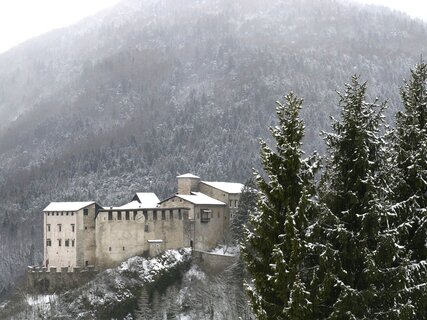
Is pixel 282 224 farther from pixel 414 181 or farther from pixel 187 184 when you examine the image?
pixel 187 184

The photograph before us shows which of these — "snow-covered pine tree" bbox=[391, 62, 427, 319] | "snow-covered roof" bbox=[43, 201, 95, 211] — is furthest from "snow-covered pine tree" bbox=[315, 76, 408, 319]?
"snow-covered roof" bbox=[43, 201, 95, 211]

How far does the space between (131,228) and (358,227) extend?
255 feet

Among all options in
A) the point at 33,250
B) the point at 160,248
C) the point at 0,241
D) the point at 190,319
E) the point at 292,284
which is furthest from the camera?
the point at 0,241

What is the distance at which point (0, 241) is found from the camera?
198000 mm

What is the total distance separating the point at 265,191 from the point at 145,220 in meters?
76.2

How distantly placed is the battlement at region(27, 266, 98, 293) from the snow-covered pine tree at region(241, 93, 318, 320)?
7863 centimetres

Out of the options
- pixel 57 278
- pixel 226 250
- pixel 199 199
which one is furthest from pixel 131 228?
pixel 226 250

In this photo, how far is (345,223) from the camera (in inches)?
987

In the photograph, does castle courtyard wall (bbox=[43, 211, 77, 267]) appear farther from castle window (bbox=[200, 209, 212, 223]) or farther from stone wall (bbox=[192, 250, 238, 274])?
castle window (bbox=[200, 209, 212, 223])

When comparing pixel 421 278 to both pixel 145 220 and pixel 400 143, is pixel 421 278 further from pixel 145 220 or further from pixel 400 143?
pixel 145 220

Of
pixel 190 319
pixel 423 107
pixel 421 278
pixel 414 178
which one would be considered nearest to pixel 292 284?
pixel 421 278

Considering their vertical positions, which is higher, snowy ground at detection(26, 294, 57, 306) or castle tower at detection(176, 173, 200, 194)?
castle tower at detection(176, 173, 200, 194)

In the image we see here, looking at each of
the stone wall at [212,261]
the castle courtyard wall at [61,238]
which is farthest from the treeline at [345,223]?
the castle courtyard wall at [61,238]

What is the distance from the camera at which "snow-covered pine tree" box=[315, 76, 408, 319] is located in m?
23.8
